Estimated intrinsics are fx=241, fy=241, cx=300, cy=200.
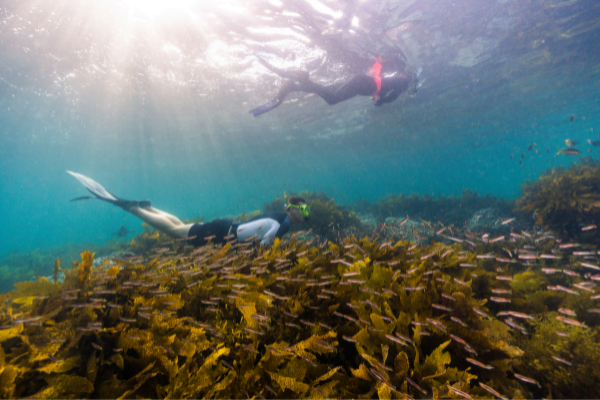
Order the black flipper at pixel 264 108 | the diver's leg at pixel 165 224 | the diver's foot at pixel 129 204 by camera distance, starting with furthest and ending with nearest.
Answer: the black flipper at pixel 264 108
the diver's foot at pixel 129 204
the diver's leg at pixel 165 224

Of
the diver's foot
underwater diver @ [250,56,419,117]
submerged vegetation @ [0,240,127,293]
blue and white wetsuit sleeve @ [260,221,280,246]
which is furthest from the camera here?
submerged vegetation @ [0,240,127,293]

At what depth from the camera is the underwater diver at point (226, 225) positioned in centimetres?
610

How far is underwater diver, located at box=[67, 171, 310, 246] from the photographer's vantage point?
20.0 feet

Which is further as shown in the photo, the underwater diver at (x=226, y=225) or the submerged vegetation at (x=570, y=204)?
the submerged vegetation at (x=570, y=204)

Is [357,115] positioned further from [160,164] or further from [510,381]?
[160,164]

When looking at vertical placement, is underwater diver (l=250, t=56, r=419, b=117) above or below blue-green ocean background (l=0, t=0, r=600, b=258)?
below

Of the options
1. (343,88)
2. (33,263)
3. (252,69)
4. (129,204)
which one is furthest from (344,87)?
(33,263)

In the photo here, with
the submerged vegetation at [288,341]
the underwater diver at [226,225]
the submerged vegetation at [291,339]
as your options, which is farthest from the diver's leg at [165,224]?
the submerged vegetation at [288,341]

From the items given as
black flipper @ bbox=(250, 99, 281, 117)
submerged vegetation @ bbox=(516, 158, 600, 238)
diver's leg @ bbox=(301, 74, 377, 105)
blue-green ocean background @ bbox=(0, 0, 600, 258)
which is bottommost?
submerged vegetation @ bbox=(516, 158, 600, 238)

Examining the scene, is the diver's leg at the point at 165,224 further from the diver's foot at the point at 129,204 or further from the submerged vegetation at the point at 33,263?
the submerged vegetation at the point at 33,263

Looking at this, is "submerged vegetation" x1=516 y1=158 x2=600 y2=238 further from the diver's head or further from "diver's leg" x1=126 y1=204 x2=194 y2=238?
"diver's leg" x1=126 y1=204 x2=194 y2=238

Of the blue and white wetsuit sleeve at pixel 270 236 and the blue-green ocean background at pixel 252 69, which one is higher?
the blue-green ocean background at pixel 252 69

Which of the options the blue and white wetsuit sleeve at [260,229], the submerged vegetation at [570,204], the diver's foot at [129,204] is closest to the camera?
the blue and white wetsuit sleeve at [260,229]

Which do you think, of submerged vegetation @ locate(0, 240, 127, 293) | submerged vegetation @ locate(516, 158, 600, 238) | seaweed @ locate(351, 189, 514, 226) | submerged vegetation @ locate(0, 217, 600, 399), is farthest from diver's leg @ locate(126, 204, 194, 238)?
seaweed @ locate(351, 189, 514, 226)
